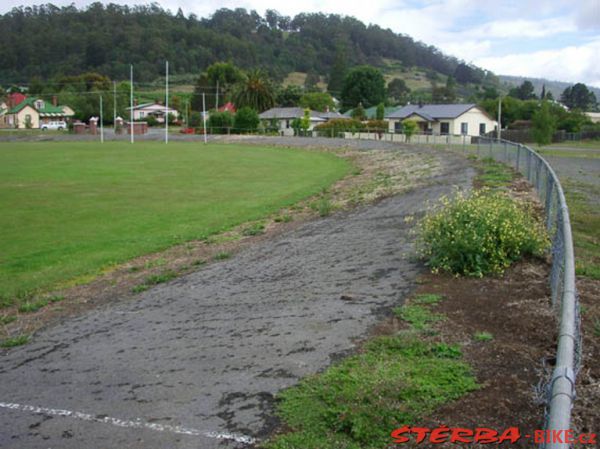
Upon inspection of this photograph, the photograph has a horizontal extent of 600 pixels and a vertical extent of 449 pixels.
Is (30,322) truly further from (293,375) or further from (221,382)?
(293,375)

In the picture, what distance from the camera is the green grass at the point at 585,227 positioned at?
33.0 ft

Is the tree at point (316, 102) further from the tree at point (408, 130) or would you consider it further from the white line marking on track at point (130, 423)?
the white line marking on track at point (130, 423)

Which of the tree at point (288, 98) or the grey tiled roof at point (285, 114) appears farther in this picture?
the tree at point (288, 98)

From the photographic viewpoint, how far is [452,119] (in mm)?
89375

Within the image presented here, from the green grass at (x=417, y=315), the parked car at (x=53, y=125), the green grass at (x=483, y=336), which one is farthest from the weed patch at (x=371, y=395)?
the parked car at (x=53, y=125)

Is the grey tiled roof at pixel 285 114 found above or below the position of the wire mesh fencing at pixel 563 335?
above

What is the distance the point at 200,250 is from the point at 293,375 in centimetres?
945

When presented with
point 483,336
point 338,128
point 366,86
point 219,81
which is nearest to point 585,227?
point 483,336

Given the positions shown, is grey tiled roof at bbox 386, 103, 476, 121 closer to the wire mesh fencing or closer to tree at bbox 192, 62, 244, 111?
tree at bbox 192, 62, 244, 111

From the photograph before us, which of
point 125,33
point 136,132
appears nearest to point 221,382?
point 136,132

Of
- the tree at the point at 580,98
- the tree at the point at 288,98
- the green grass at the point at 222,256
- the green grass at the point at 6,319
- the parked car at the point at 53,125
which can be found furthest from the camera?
the tree at the point at 580,98

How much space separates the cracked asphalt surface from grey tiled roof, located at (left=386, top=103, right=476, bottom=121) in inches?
3182

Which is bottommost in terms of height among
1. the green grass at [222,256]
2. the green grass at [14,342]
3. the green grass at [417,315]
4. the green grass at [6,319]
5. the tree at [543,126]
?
the green grass at [6,319]

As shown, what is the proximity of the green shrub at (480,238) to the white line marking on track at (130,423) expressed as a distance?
5255 mm
